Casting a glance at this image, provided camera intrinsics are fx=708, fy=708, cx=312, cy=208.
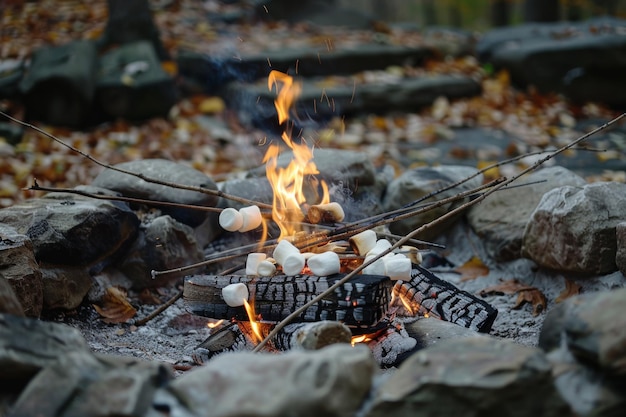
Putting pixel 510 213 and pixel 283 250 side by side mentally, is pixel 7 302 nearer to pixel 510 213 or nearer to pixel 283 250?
pixel 283 250

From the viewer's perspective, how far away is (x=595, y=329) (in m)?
2.15

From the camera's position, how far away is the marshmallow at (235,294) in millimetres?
3172

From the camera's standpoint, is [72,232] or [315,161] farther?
[315,161]

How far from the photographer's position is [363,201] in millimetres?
4660

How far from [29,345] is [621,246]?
8.86 feet

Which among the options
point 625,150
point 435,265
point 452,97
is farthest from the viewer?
point 452,97

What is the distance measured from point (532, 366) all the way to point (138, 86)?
6.40 m

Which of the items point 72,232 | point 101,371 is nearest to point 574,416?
point 101,371

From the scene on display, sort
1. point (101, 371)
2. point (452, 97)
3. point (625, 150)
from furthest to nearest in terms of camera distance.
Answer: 1. point (452, 97)
2. point (625, 150)
3. point (101, 371)

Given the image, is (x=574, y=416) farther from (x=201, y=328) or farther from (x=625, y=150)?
(x=625, y=150)

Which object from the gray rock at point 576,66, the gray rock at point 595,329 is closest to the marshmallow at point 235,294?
the gray rock at point 595,329

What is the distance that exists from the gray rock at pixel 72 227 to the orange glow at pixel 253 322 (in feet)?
3.51

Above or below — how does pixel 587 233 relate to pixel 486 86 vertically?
above

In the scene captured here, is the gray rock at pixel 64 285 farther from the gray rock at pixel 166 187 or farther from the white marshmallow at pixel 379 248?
the white marshmallow at pixel 379 248
